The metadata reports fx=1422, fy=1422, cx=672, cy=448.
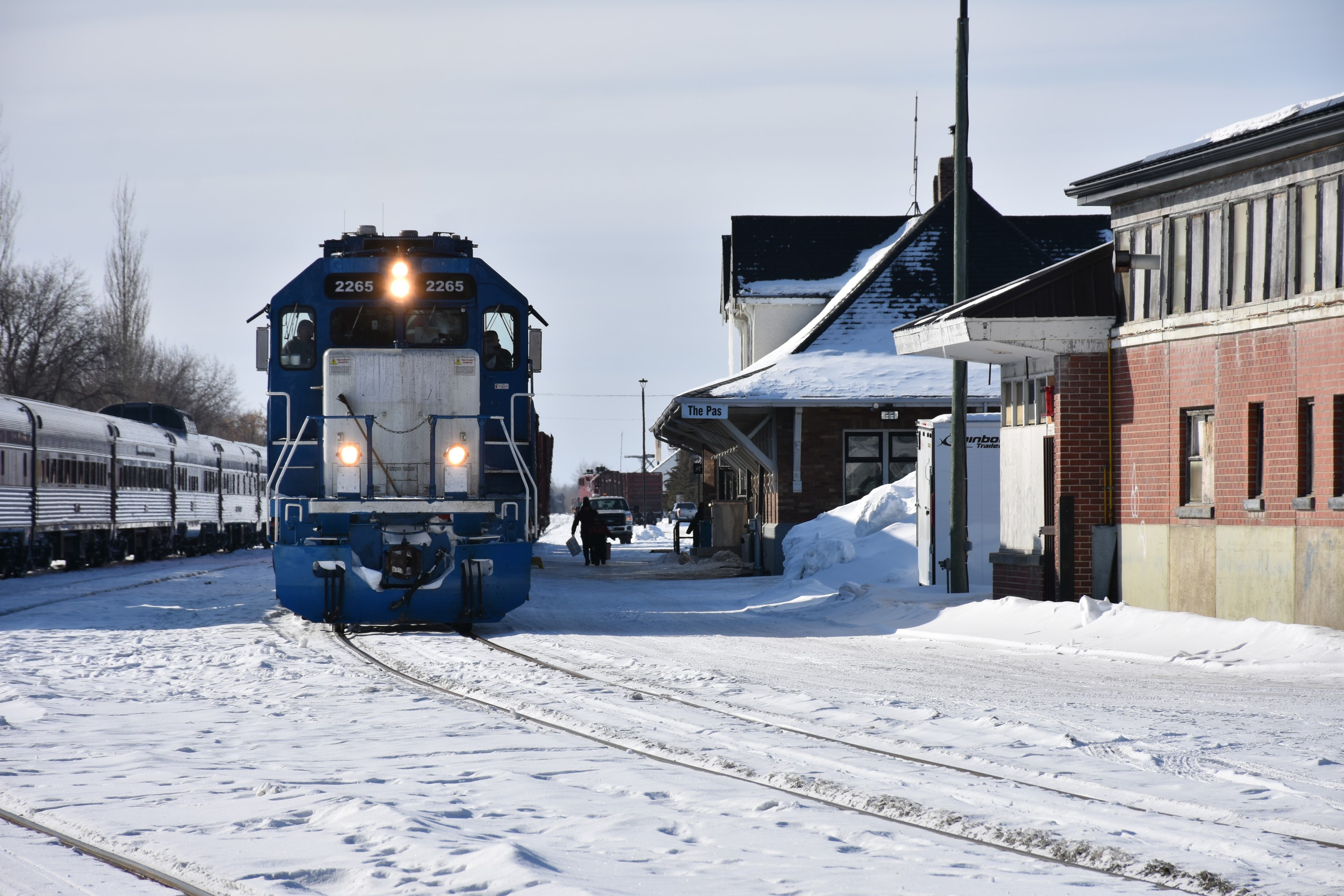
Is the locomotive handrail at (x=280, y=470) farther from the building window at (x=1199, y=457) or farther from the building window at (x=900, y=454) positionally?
the building window at (x=900, y=454)

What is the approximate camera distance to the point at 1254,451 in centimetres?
1373

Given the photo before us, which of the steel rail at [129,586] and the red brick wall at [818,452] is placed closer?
the steel rail at [129,586]

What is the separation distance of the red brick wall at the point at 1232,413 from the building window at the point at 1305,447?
0.04 metres

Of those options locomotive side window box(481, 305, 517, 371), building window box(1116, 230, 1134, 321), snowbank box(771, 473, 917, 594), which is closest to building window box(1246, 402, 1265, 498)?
building window box(1116, 230, 1134, 321)

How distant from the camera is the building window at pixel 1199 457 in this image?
14.4 meters

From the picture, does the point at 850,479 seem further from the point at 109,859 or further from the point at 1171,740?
the point at 109,859

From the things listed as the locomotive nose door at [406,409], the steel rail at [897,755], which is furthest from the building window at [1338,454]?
the locomotive nose door at [406,409]

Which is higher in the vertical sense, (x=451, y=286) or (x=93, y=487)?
(x=451, y=286)

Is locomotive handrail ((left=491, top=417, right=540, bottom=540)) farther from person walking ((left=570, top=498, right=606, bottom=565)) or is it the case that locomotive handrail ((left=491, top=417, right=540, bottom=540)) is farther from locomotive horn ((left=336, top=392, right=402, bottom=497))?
person walking ((left=570, top=498, right=606, bottom=565))

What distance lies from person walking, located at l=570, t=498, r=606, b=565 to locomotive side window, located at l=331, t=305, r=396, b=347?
1760 cm

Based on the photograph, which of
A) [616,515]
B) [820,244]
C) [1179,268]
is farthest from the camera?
[616,515]

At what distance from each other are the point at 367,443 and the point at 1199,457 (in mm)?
8675

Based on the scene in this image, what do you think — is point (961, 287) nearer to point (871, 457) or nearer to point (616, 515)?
point (871, 457)

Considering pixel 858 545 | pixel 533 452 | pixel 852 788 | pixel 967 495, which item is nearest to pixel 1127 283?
pixel 967 495
